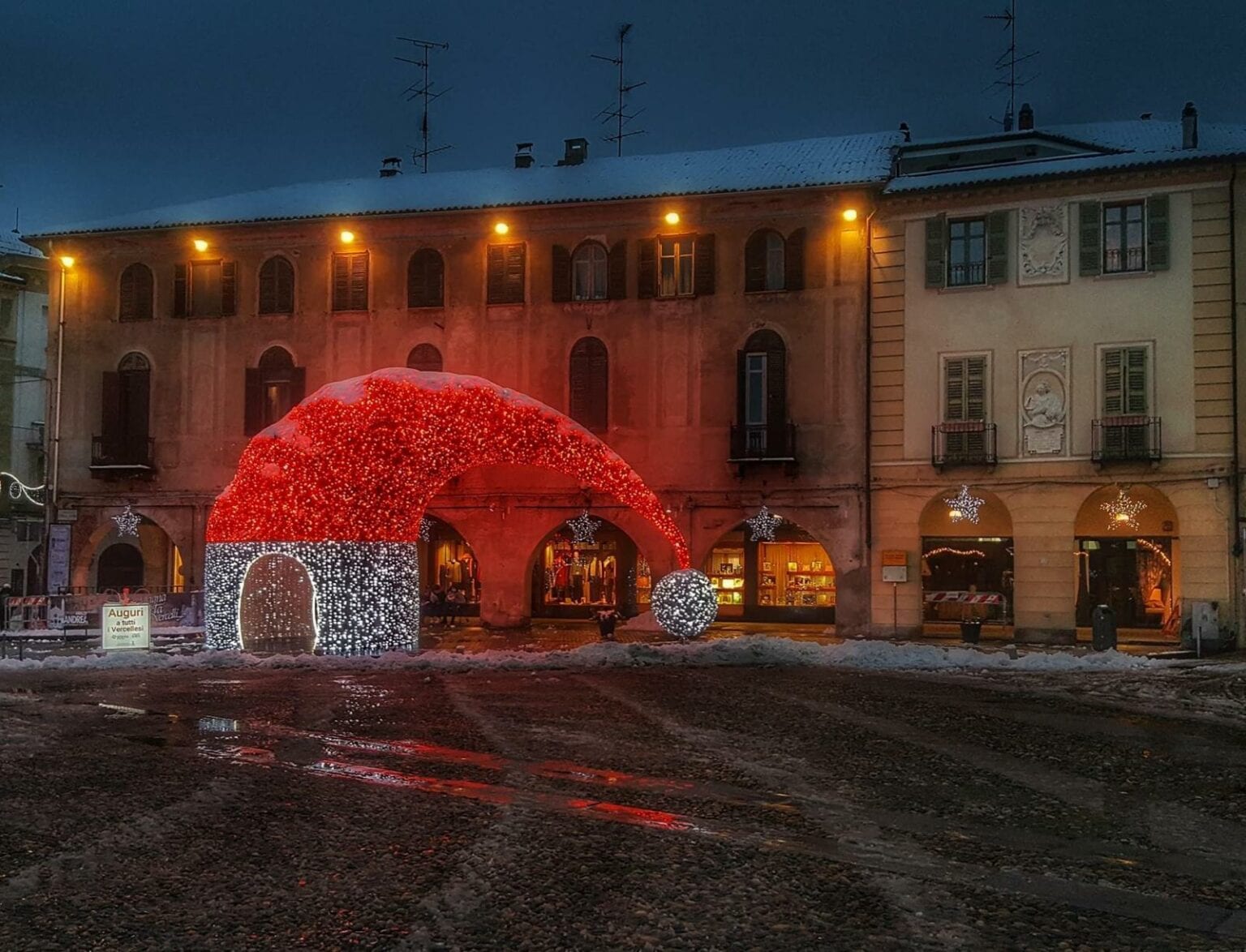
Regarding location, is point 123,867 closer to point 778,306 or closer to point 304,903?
point 304,903

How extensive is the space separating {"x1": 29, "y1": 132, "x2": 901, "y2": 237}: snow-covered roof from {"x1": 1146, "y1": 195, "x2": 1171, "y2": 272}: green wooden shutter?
5.86 metres

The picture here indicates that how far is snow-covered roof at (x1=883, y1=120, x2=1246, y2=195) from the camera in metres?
24.8

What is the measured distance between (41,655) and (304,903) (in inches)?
682

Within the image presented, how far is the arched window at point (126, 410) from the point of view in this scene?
1220 inches

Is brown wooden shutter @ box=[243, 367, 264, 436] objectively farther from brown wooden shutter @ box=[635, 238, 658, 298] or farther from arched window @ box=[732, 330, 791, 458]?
arched window @ box=[732, 330, 791, 458]

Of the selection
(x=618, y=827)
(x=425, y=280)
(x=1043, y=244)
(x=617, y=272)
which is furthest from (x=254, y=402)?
(x=618, y=827)

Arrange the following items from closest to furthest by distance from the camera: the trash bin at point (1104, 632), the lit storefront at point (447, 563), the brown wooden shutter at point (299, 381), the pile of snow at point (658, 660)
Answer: the pile of snow at point (658, 660)
the trash bin at point (1104, 632)
the brown wooden shutter at point (299, 381)
the lit storefront at point (447, 563)

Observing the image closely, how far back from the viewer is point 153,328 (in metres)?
31.5

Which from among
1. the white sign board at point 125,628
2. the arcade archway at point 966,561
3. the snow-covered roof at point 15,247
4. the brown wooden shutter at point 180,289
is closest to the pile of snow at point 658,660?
the white sign board at point 125,628

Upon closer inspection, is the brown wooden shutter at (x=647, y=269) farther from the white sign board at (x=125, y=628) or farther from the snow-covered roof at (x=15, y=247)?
the snow-covered roof at (x=15, y=247)

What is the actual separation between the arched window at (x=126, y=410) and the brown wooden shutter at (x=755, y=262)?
1576cm

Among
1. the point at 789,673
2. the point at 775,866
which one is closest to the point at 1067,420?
the point at 789,673

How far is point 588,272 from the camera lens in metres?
29.1

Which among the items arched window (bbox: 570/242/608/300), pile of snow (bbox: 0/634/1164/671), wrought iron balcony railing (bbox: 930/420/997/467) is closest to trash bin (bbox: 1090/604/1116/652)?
pile of snow (bbox: 0/634/1164/671)
